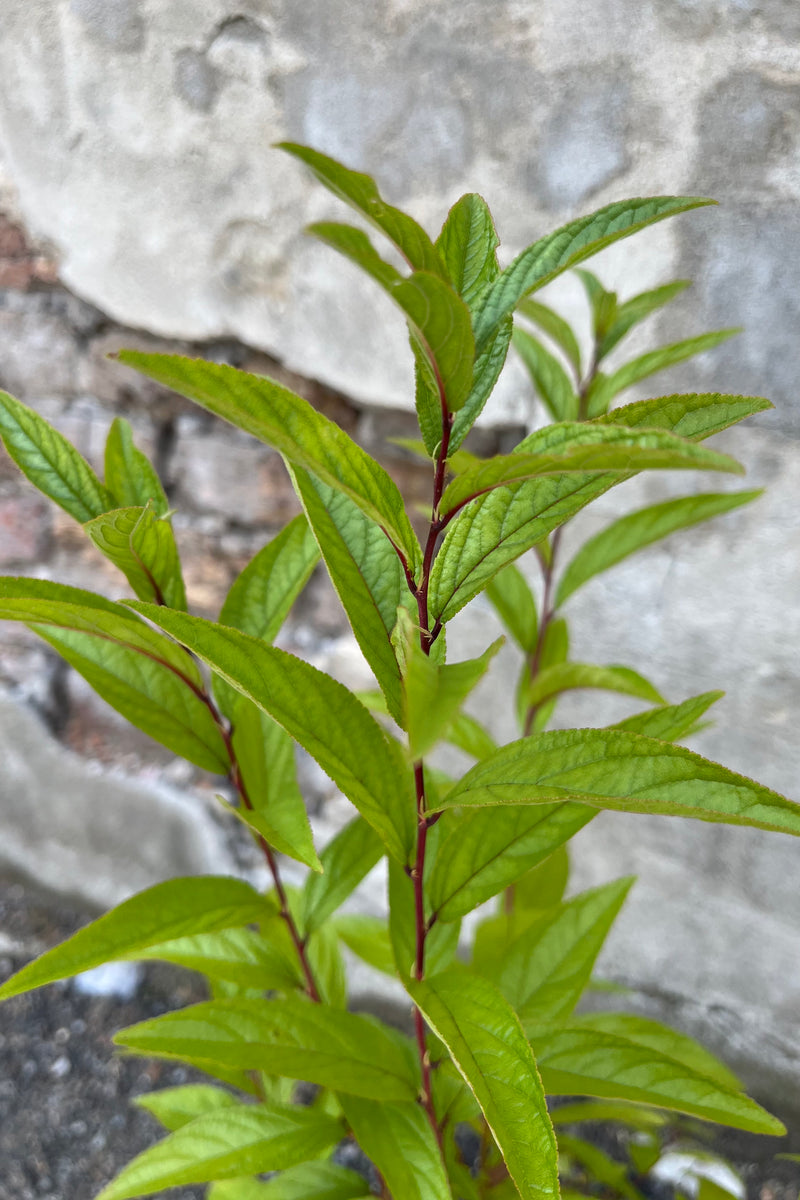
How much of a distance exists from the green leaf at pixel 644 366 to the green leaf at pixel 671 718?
1.06 ft

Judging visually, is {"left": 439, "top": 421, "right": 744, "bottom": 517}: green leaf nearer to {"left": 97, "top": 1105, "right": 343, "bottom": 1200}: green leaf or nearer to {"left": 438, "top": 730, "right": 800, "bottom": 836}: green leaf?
{"left": 438, "top": 730, "right": 800, "bottom": 836}: green leaf

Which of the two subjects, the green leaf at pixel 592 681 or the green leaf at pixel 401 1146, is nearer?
the green leaf at pixel 401 1146

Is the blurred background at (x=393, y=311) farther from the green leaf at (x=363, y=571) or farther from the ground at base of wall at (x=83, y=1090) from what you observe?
the green leaf at (x=363, y=571)

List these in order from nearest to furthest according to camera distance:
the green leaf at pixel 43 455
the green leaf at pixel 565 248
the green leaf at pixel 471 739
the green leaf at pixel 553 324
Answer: the green leaf at pixel 565 248 < the green leaf at pixel 43 455 < the green leaf at pixel 553 324 < the green leaf at pixel 471 739

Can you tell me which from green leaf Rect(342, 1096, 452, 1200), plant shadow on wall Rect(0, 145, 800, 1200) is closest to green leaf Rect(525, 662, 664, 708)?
plant shadow on wall Rect(0, 145, 800, 1200)

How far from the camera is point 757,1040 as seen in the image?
1224 mm

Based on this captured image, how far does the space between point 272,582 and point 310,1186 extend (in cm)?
49

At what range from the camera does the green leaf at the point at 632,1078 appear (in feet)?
1.78

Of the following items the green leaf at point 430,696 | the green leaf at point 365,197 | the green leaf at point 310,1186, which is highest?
the green leaf at point 365,197

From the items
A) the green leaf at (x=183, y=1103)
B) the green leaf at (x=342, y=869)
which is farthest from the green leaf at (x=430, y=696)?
the green leaf at (x=183, y=1103)

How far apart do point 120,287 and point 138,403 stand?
197 millimetres

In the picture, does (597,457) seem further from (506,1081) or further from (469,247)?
(506,1081)

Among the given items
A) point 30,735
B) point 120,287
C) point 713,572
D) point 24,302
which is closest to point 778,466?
point 713,572

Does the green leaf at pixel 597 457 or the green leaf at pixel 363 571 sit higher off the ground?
the green leaf at pixel 597 457
